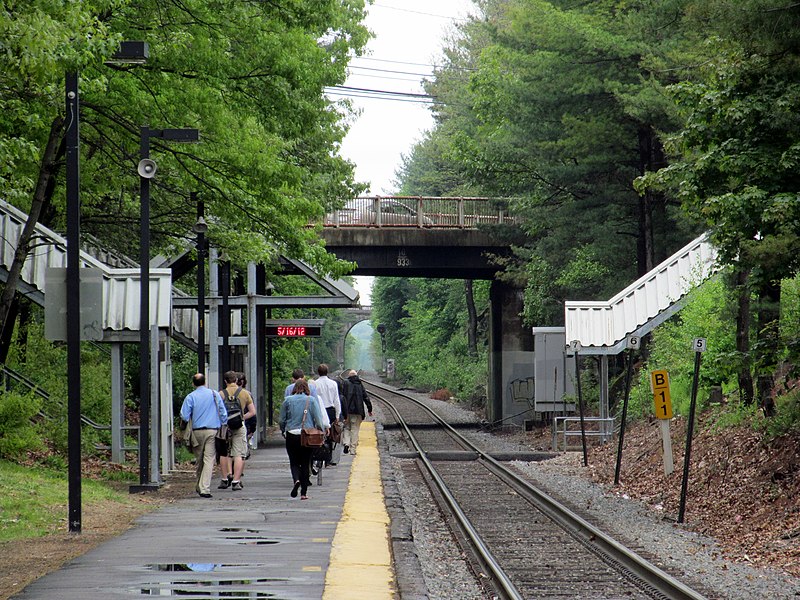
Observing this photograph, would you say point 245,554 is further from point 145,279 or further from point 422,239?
point 422,239

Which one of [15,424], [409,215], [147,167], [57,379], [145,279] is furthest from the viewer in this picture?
[409,215]

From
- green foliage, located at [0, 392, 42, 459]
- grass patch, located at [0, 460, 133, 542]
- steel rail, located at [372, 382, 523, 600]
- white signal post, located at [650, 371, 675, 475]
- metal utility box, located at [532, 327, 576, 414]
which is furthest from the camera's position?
metal utility box, located at [532, 327, 576, 414]

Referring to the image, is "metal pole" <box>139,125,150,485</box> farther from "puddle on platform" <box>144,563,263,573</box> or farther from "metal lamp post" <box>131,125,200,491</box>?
"puddle on platform" <box>144,563,263,573</box>

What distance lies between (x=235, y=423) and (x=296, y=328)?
13.6m

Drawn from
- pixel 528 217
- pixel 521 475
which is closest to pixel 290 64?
pixel 521 475

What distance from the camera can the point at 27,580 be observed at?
962 centimetres

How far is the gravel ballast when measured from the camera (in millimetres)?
11055

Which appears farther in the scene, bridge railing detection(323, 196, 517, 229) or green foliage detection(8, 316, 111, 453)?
bridge railing detection(323, 196, 517, 229)

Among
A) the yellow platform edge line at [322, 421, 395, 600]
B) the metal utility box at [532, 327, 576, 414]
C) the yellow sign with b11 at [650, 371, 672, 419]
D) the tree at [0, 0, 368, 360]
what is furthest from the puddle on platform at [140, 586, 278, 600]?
the metal utility box at [532, 327, 576, 414]

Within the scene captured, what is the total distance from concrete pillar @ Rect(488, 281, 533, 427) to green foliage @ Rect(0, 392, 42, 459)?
24548 millimetres

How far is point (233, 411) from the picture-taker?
59.5 ft

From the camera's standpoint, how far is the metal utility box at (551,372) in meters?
31.0

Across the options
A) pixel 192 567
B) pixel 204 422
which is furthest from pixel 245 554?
pixel 204 422

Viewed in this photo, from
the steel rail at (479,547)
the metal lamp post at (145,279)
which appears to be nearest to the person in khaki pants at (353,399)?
the steel rail at (479,547)
